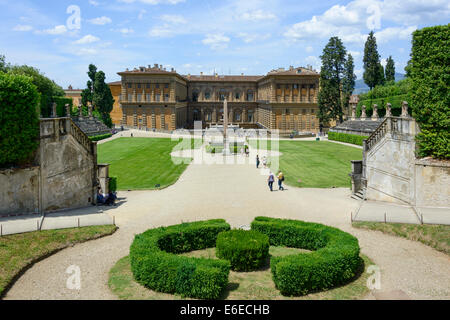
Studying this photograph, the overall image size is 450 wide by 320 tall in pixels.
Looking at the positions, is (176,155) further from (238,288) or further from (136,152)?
(238,288)

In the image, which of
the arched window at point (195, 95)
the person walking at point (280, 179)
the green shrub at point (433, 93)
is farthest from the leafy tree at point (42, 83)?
the green shrub at point (433, 93)

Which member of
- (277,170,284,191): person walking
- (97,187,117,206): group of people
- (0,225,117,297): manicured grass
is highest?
(277,170,284,191): person walking

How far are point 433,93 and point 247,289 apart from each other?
54.2ft

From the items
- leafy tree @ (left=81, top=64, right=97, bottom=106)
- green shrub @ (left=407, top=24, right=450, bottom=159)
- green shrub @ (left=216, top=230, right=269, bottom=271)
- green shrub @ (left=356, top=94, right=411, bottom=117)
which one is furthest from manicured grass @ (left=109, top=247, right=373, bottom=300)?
leafy tree @ (left=81, top=64, right=97, bottom=106)

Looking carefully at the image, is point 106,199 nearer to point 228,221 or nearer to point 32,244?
point 32,244

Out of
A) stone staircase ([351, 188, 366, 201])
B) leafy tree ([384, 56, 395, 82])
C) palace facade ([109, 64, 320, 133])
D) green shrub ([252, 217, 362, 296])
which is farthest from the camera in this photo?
leafy tree ([384, 56, 395, 82])

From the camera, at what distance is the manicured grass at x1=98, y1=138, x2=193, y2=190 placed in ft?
107

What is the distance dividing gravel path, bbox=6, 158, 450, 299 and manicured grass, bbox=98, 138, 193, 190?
6.31 ft

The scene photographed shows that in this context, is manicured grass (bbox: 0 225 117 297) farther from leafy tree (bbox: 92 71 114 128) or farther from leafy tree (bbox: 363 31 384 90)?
leafy tree (bbox: 363 31 384 90)

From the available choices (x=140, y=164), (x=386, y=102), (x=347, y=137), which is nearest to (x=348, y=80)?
(x=386, y=102)

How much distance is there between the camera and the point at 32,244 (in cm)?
1650

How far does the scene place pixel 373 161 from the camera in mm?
25844

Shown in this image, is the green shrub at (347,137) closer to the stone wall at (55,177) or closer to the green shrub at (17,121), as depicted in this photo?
the stone wall at (55,177)

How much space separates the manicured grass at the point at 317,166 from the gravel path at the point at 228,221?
2692 millimetres
